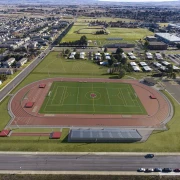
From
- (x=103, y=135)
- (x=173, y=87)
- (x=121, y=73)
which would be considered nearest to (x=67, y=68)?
(x=121, y=73)

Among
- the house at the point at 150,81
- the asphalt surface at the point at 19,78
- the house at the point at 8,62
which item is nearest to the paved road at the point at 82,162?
the asphalt surface at the point at 19,78

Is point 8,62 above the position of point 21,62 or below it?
above

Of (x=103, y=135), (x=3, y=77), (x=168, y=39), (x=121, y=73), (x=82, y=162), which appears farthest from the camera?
(x=168, y=39)

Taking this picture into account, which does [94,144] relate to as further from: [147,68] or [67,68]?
[147,68]

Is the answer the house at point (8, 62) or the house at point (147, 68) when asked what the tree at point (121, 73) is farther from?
the house at point (8, 62)

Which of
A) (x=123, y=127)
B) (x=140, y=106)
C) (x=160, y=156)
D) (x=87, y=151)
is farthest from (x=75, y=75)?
(x=160, y=156)

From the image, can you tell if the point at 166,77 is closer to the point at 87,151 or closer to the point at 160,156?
the point at 160,156
